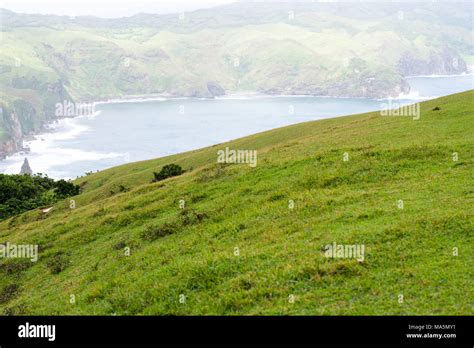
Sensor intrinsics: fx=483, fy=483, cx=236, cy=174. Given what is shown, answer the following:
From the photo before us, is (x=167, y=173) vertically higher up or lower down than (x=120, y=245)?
higher up

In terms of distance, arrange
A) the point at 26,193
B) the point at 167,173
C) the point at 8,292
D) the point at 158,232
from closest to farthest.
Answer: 1. the point at 8,292
2. the point at 158,232
3. the point at 167,173
4. the point at 26,193

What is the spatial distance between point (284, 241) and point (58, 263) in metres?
14.7

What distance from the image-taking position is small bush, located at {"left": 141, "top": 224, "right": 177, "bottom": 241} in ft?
85.3

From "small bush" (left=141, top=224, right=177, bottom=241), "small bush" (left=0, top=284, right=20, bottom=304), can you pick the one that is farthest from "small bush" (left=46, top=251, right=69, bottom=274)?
"small bush" (left=141, top=224, right=177, bottom=241)

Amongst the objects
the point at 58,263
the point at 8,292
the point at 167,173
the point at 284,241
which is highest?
the point at 284,241

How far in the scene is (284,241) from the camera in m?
19.8

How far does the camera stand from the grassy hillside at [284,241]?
14.8m

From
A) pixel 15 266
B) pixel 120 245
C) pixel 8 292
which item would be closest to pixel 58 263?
pixel 8 292

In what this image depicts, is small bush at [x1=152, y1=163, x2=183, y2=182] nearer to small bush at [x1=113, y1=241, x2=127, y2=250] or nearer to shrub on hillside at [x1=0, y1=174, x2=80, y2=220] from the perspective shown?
shrub on hillside at [x1=0, y1=174, x2=80, y2=220]

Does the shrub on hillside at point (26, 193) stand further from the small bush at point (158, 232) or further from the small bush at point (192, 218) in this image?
the small bush at point (192, 218)

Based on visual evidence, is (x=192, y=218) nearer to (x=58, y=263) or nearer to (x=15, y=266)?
(x=58, y=263)

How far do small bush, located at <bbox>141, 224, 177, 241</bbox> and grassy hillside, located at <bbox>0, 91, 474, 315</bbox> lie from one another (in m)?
0.08
